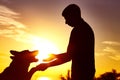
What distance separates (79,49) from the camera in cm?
541

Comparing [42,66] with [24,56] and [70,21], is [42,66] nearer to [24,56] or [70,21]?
[24,56]

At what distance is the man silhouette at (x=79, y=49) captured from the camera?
531 centimetres

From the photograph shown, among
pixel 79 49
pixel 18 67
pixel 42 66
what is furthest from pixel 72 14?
pixel 18 67

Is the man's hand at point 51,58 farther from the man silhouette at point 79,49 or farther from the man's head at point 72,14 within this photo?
the man's head at point 72,14

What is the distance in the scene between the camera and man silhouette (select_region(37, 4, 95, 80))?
17.4 ft

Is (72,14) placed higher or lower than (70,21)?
higher

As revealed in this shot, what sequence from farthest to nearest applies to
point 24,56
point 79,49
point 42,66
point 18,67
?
point 24,56
point 18,67
point 42,66
point 79,49

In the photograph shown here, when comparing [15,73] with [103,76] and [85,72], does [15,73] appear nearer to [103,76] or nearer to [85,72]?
[85,72]

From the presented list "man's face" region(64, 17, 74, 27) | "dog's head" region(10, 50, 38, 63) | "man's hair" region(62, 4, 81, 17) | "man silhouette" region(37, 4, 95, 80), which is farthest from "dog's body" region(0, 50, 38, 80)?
"man's hair" region(62, 4, 81, 17)

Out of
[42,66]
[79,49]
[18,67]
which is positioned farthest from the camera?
[18,67]

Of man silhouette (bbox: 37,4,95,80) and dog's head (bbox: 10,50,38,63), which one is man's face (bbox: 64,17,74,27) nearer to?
man silhouette (bbox: 37,4,95,80)

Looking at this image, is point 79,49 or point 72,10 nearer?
point 79,49

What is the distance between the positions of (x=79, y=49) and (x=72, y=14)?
2.43 ft

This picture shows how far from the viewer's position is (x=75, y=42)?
545cm
